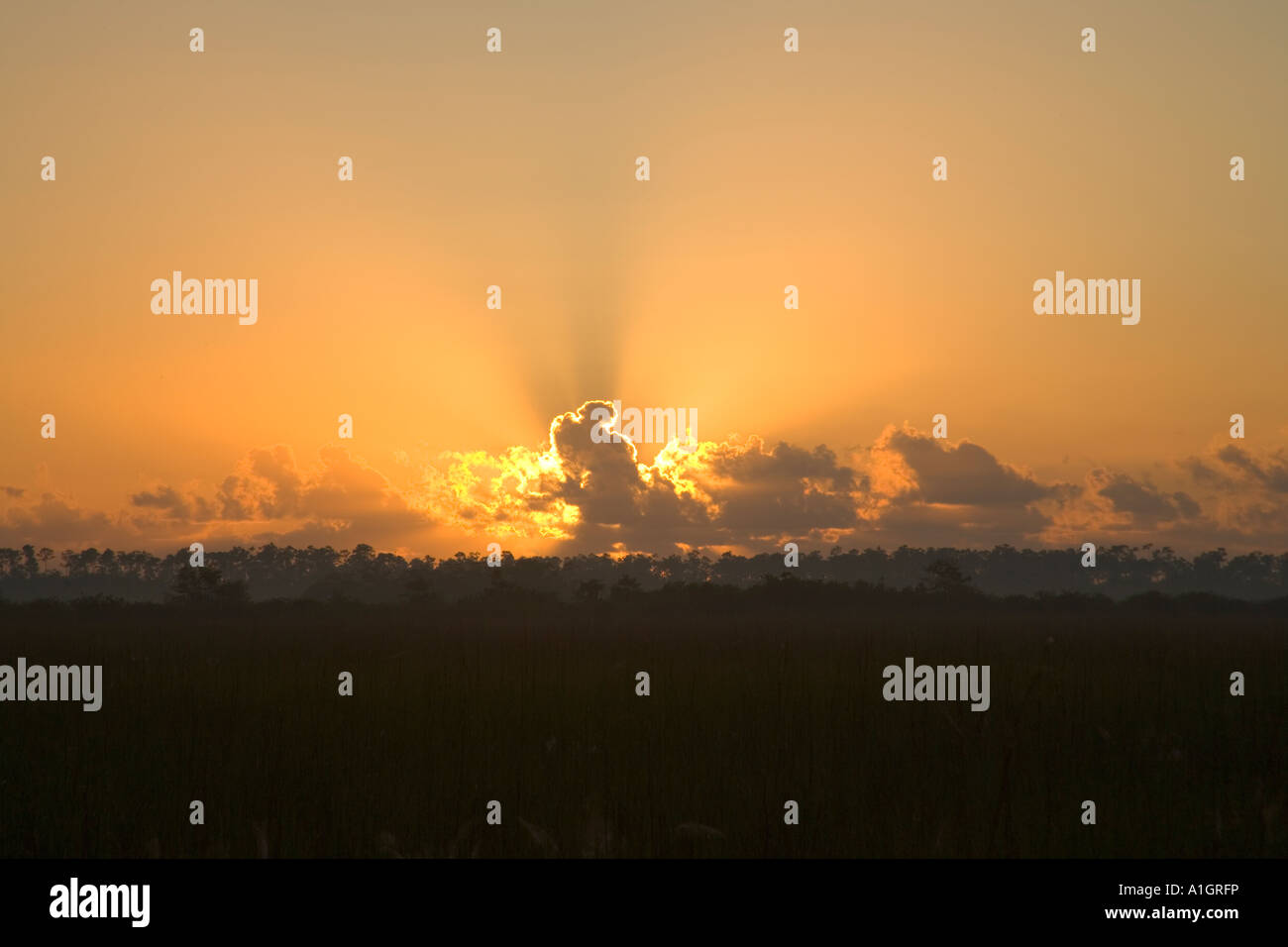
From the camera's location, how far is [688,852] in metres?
7.47

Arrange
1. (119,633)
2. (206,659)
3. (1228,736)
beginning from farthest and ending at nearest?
(119,633)
(206,659)
(1228,736)

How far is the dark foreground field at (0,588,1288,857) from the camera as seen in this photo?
7.73 meters

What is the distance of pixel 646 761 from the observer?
980cm

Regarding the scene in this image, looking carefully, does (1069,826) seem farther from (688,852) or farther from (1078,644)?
(1078,644)

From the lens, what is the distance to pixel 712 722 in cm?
1159

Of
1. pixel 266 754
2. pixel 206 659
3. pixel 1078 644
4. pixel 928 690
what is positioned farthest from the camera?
pixel 1078 644

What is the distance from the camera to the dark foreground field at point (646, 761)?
773 cm

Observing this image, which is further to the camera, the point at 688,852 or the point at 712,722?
the point at 712,722
